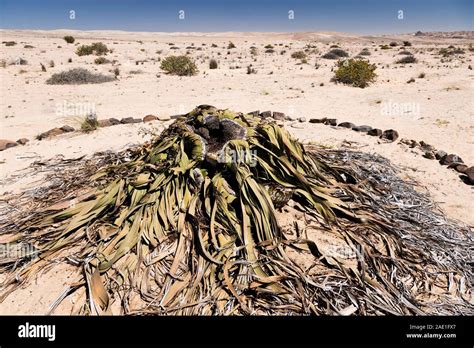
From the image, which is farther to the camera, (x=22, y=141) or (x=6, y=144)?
(x=22, y=141)

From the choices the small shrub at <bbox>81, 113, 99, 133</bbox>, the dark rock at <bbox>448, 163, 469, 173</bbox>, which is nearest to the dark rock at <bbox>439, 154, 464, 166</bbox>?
the dark rock at <bbox>448, 163, 469, 173</bbox>

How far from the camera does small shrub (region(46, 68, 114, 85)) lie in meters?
12.5

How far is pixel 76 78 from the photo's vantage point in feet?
41.8

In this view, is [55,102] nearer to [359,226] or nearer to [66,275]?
[66,275]

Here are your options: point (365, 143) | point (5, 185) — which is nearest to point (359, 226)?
point (365, 143)

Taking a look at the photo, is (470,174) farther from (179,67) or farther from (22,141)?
(179,67)

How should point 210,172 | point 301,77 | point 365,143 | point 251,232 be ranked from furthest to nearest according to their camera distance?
1. point 301,77
2. point 365,143
3. point 210,172
4. point 251,232

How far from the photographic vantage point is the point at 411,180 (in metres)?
4.39

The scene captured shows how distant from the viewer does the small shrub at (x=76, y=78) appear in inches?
491

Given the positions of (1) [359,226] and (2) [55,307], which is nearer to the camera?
(2) [55,307]

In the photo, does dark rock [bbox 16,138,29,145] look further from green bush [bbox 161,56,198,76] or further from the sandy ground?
green bush [bbox 161,56,198,76]

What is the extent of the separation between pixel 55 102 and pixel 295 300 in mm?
9755
